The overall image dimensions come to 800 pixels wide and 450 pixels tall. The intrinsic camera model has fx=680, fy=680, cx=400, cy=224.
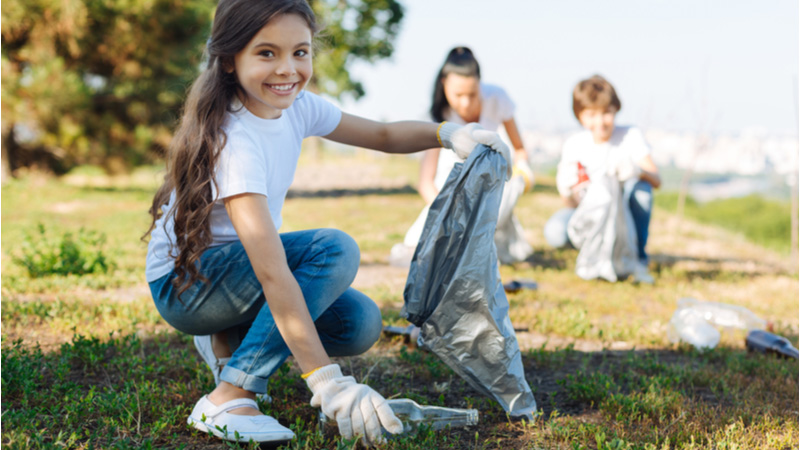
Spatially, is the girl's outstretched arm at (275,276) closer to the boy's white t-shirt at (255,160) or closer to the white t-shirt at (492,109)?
the boy's white t-shirt at (255,160)

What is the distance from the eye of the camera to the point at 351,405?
6.21 ft

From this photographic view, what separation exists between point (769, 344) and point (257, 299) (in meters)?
2.49

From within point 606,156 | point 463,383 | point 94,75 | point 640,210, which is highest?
point 94,75

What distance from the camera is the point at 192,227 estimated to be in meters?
2.06

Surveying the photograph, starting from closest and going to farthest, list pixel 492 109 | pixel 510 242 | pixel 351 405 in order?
pixel 351 405, pixel 492 109, pixel 510 242

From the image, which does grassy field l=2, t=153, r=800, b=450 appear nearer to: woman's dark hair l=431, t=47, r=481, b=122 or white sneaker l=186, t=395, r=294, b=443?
white sneaker l=186, t=395, r=294, b=443

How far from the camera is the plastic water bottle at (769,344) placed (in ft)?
10.5

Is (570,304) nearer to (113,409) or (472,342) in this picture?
(472,342)

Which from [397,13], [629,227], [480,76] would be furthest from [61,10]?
[629,227]

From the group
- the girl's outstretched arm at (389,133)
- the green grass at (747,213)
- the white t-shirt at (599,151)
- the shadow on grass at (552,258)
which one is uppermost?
the girl's outstretched arm at (389,133)

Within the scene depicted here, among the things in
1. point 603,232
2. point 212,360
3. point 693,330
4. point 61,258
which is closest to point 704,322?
point 693,330

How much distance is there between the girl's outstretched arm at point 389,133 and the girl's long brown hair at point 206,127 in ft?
1.43

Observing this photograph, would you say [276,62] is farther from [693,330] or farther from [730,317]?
[730,317]

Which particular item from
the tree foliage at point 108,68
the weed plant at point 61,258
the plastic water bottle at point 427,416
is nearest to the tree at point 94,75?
the tree foliage at point 108,68
